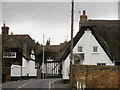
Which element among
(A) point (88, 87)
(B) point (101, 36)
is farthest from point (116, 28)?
(A) point (88, 87)

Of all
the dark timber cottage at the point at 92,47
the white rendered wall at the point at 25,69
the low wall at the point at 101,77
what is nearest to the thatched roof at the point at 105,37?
the dark timber cottage at the point at 92,47

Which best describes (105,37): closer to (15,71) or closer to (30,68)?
(15,71)

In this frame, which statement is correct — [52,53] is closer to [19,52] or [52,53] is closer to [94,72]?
[19,52]

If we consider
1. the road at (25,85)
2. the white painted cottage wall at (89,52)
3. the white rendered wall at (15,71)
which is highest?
the white painted cottage wall at (89,52)

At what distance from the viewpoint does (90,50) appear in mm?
42250

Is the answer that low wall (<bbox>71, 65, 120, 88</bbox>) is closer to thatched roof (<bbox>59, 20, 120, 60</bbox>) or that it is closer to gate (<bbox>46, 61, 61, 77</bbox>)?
thatched roof (<bbox>59, 20, 120, 60</bbox>)

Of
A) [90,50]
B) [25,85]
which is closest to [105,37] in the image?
[90,50]

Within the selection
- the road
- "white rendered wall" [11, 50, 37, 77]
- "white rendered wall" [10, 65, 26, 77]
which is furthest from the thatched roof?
"white rendered wall" [11, 50, 37, 77]

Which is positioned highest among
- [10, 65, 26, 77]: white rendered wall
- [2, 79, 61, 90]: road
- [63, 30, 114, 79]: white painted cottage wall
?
[63, 30, 114, 79]: white painted cottage wall

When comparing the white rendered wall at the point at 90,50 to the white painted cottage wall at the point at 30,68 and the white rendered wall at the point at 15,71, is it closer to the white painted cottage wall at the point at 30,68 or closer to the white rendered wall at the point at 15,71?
the white rendered wall at the point at 15,71

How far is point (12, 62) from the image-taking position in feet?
193

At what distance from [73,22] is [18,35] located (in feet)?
140

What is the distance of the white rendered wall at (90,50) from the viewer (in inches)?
1644

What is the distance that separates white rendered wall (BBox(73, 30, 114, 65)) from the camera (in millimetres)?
41750
